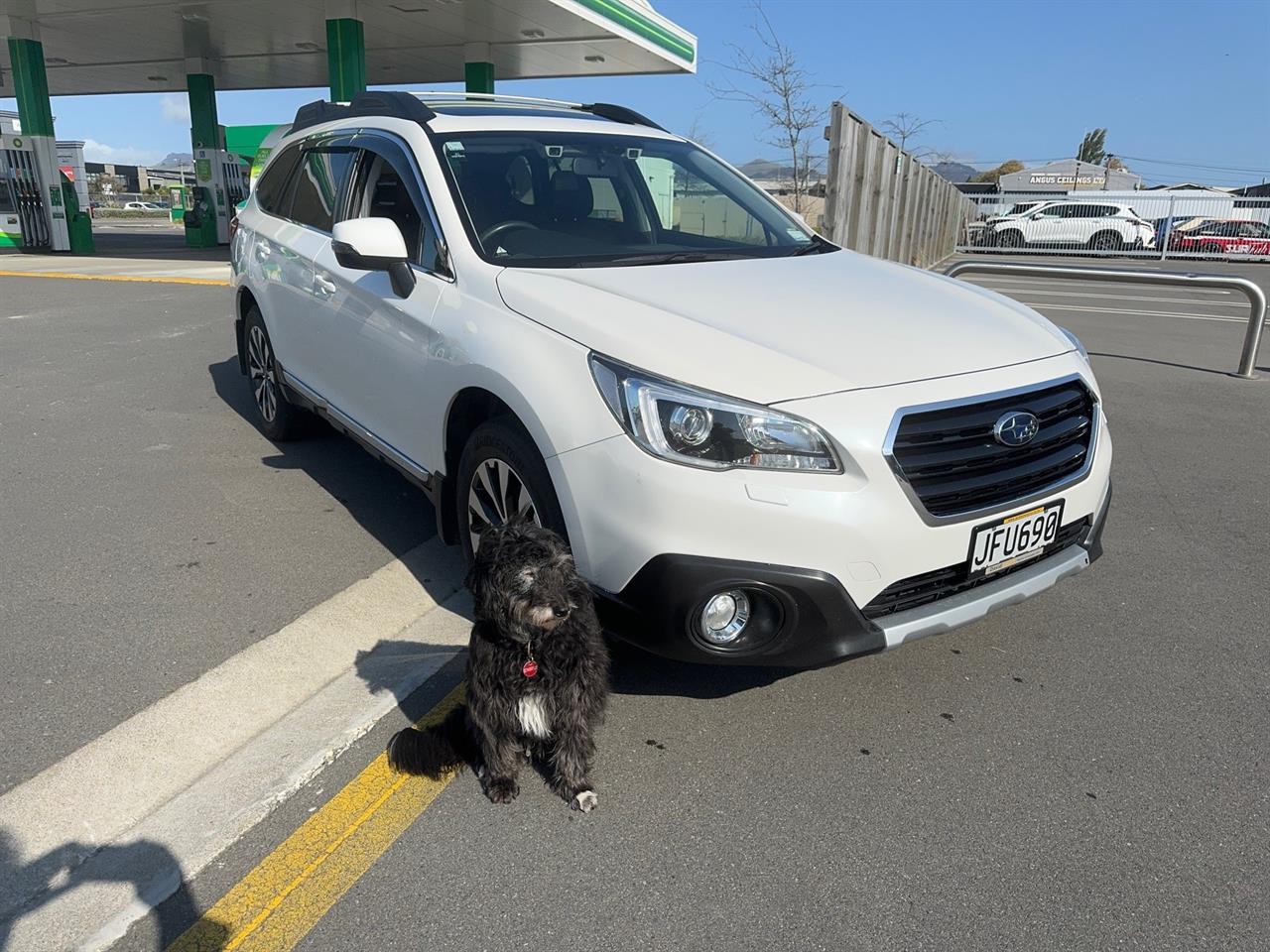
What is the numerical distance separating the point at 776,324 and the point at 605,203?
158cm

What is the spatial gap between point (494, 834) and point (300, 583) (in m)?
1.85

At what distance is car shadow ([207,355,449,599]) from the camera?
14.8 ft

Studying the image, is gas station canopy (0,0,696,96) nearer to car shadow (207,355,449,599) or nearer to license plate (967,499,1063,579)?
car shadow (207,355,449,599)

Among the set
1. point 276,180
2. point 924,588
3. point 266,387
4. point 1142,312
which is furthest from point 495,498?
point 1142,312

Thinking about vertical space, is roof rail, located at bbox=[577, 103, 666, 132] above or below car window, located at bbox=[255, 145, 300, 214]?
above

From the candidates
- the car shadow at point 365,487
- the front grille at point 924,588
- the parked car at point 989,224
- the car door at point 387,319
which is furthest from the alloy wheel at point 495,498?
the parked car at point 989,224

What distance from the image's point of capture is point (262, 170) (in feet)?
19.4

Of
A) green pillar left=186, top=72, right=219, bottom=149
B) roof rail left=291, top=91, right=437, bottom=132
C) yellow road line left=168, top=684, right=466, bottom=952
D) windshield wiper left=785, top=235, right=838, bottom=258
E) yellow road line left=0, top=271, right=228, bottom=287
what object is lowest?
yellow road line left=0, top=271, right=228, bottom=287

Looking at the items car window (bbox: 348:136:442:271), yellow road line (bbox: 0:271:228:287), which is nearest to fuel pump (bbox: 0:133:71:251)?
yellow road line (bbox: 0:271:228:287)

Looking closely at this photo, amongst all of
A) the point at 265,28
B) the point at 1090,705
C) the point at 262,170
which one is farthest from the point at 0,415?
the point at 265,28

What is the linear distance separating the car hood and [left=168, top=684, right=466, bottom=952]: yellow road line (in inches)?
55.6

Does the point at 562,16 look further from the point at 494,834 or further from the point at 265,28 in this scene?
the point at 494,834

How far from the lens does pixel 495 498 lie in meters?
3.28

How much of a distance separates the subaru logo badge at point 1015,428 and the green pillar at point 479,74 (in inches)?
904
